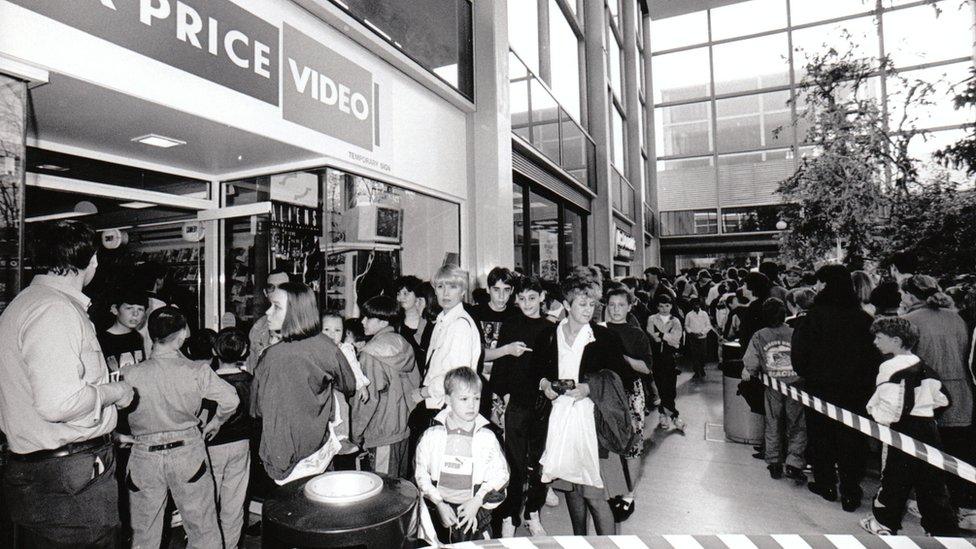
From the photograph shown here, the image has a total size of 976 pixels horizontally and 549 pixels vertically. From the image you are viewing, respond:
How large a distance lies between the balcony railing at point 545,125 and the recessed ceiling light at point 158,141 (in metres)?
4.50

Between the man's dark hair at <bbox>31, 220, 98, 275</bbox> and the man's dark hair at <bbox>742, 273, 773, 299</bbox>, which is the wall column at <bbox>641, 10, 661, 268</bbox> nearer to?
the man's dark hair at <bbox>742, 273, 773, 299</bbox>

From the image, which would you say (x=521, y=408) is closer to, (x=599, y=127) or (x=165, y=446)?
(x=165, y=446)

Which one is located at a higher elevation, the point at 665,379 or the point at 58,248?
the point at 58,248

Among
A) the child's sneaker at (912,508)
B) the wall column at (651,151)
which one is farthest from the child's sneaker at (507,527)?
the wall column at (651,151)

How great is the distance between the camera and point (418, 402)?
3645mm

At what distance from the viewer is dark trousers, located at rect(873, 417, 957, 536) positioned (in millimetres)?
3275

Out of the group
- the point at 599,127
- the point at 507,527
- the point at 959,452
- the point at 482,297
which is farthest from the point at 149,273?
the point at 599,127

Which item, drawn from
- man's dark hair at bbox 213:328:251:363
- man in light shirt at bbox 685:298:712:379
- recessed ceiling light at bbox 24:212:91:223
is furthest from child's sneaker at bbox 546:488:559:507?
man in light shirt at bbox 685:298:712:379

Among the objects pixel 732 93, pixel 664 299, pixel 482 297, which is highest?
pixel 732 93

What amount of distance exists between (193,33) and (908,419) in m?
5.03

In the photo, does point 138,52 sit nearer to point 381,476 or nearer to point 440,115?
point 381,476

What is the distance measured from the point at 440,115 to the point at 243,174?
2207 millimetres

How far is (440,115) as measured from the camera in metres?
5.84

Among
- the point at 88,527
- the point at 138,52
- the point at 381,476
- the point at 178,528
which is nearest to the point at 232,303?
the point at 178,528
